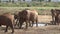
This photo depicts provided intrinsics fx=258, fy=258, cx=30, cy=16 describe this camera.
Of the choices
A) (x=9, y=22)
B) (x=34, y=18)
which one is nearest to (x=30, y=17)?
(x=34, y=18)

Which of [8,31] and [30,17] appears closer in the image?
[8,31]

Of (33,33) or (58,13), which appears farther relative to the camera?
(58,13)

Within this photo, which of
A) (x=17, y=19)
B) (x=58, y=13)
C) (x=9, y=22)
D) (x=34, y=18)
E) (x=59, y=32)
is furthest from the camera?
(x=58, y=13)

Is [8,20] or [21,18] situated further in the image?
[21,18]

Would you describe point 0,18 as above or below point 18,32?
above

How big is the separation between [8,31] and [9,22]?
3.62ft

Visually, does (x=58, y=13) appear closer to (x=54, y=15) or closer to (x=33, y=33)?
(x=54, y=15)

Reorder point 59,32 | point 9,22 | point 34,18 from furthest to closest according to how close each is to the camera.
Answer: point 34,18, point 59,32, point 9,22

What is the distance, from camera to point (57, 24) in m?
20.4

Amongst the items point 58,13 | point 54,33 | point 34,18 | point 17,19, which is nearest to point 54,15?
point 58,13

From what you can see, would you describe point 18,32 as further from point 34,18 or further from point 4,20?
point 34,18

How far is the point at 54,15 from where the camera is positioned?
2178 centimetres

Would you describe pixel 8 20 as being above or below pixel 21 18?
above

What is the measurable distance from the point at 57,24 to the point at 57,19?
0.49 metres
